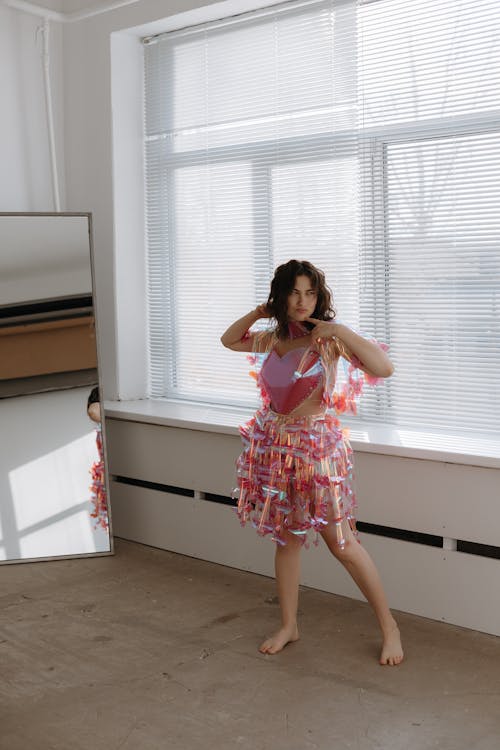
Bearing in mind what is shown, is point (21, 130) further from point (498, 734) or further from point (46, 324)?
point (498, 734)

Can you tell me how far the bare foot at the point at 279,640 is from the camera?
301cm

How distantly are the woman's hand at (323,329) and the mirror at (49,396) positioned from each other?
5.24 feet

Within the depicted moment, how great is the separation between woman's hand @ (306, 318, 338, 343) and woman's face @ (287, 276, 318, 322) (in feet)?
0.11

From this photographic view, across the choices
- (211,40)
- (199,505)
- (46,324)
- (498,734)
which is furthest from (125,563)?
(211,40)

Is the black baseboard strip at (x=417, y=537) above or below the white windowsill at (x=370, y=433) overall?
below

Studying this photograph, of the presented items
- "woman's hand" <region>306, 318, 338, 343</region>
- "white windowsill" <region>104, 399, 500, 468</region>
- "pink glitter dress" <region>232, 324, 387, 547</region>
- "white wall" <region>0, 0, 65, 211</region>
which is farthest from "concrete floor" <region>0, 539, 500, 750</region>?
"white wall" <region>0, 0, 65, 211</region>

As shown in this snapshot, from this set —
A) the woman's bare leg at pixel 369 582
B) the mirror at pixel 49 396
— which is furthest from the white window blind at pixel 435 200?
the mirror at pixel 49 396

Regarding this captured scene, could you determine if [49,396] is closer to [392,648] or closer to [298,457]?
[298,457]

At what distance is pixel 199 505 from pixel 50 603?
2.77 ft

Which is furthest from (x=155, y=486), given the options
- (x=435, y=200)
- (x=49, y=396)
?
(x=435, y=200)

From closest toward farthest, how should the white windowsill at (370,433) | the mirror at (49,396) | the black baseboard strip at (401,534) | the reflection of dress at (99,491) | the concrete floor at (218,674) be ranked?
the concrete floor at (218,674) → the white windowsill at (370,433) → the black baseboard strip at (401,534) → the mirror at (49,396) → the reflection of dress at (99,491)

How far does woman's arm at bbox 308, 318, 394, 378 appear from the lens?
2.80 m

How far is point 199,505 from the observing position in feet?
13.2

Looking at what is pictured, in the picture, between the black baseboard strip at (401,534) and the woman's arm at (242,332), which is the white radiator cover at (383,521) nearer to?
the black baseboard strip at (401,534)
